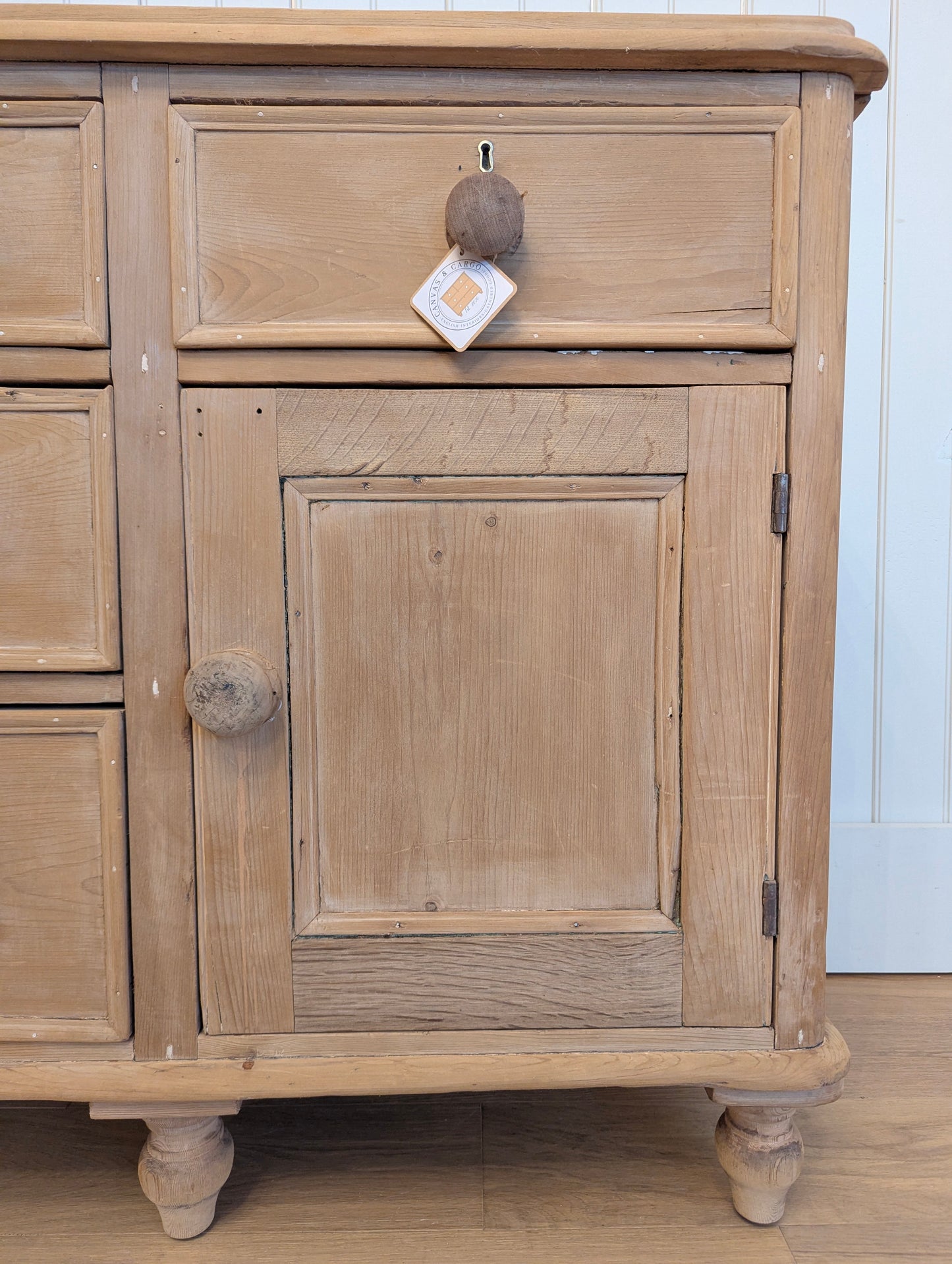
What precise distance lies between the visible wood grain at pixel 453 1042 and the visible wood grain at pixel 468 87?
29.6 inches

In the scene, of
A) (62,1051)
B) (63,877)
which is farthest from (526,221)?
(62,1051)

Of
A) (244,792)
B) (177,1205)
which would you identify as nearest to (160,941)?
(244,792)

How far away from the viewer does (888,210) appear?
4.10ft

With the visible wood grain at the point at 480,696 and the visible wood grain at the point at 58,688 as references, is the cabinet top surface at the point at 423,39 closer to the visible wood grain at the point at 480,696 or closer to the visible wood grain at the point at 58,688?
the visible wood grain at the point at 480,696

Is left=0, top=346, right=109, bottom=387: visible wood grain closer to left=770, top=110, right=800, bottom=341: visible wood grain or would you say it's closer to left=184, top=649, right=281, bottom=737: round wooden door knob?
left=184, top=649, right=281, bottom=737: round wooden door knob

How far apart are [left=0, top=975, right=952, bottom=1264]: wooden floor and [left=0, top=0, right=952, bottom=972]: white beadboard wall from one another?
0.90 feet

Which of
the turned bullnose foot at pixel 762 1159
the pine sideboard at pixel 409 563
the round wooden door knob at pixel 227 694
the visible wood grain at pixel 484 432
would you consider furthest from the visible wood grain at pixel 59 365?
the turned bullnose foot at pixel 762 1159

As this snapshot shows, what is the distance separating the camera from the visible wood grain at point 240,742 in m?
0.74

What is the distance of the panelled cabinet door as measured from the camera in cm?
75

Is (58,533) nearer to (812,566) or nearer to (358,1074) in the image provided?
(358,1074)

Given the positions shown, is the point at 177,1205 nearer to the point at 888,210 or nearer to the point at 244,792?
the point at 244,792

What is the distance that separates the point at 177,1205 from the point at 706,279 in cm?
90

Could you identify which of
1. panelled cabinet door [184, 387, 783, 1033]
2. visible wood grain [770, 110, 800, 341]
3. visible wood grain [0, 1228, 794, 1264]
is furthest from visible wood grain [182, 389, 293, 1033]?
visible wood grain [770, 110, 800, 341]

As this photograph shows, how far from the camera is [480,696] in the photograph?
0.77m
